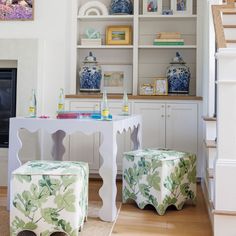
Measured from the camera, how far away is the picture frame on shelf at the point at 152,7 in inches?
149

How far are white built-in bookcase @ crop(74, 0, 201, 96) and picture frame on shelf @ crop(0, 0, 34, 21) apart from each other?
0.52 m

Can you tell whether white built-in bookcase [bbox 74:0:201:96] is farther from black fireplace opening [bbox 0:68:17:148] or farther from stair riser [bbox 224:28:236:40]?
black fireplace opening [bbox 0:68:17:148]

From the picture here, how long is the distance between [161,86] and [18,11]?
1.75 m

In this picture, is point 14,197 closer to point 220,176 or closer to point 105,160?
point 105,160

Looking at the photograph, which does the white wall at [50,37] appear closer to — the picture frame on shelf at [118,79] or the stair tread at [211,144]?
the picture frame on shelf at [118,79]

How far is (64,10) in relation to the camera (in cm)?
374

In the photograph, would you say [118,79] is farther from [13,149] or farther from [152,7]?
[13,149]

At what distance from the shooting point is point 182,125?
3551 mm

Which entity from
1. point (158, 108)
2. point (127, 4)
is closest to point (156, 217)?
point (158, 108)

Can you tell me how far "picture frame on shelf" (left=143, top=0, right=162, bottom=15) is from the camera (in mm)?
3795

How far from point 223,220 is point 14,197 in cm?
120

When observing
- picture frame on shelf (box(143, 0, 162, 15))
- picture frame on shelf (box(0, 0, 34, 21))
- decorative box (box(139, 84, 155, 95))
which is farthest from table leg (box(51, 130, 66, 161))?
picture frame on shelf (box(143, 0, 162, 15))

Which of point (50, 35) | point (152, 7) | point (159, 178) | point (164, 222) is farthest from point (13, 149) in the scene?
point (152, 7)

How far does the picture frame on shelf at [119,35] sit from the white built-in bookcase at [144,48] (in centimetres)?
8
